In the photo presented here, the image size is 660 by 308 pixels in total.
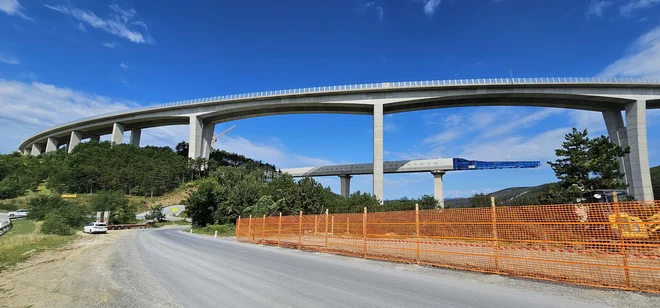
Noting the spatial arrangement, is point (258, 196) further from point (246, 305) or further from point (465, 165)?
point (465, 165)

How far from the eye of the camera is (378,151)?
63281 mm

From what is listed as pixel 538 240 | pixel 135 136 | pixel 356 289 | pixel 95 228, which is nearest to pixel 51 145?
pixel 135 136

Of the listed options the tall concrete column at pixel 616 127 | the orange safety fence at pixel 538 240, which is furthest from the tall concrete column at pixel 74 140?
the tall concrete column at pixel 616 127

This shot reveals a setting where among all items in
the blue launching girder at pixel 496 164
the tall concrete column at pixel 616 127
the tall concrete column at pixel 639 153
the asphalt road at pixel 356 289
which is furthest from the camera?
the blue launching girder at pixel 496 164

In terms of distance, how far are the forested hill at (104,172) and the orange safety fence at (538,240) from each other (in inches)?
3281

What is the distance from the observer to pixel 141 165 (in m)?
97.6

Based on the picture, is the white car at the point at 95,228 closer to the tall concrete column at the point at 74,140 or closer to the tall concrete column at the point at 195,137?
the tall concrete column at the point at 195,137

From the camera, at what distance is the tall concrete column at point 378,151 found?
60753mm

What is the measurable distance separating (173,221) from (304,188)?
156 feet

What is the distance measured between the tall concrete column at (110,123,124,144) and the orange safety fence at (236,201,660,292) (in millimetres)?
103230

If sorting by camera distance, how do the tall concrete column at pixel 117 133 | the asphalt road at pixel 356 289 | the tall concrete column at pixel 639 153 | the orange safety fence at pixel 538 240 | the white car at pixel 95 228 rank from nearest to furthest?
the asphalt road at pixel 356 289, the orange safety fence at pixel 538 240, the white car at pixel 95 228, the tall concrete column at pixel 639 153, the tall concrete column at pixel 117 133

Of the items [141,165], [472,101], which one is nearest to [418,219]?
[472,101]

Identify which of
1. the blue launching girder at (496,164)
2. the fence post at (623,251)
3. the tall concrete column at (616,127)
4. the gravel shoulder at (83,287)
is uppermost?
the tall concrete column at (616,127)

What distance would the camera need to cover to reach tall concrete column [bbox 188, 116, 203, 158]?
271 ft
